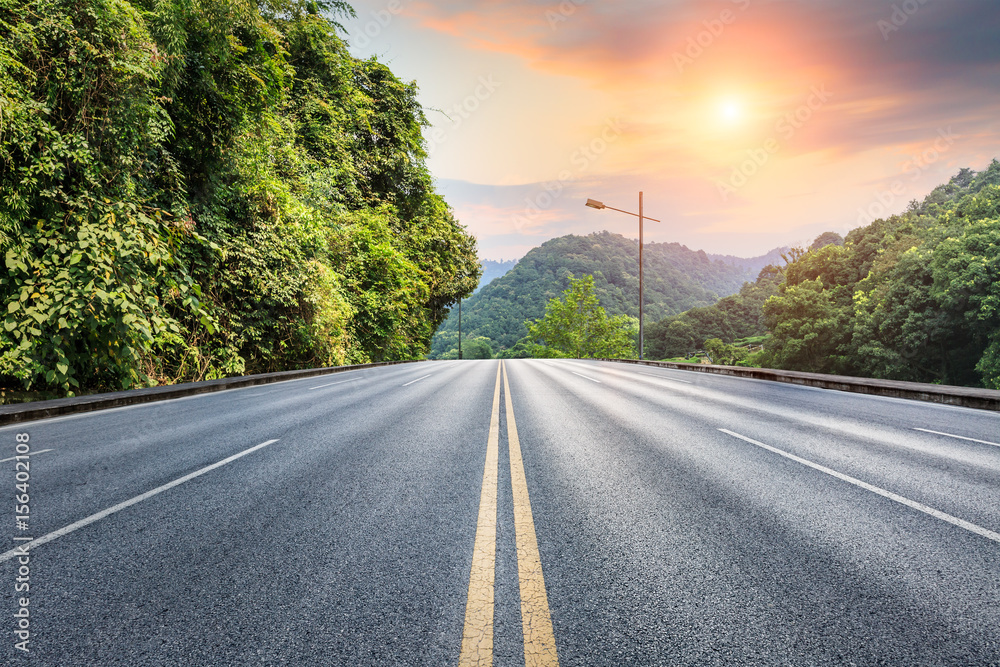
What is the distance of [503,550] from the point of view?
301 centimetres

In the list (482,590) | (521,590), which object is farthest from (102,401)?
(521,590)

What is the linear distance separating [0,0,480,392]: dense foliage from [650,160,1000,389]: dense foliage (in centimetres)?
3313

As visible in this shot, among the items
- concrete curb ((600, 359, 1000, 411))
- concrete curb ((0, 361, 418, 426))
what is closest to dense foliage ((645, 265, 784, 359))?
concrete curb ((600, 359, 1000, 411))

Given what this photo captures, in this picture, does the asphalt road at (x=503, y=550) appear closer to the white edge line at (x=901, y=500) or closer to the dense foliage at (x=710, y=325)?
the white edge line at (x=901, y=500)

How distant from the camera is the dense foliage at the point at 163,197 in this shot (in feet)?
27.0

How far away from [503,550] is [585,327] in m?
75.3

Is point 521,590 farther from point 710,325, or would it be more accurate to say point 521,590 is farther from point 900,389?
point 710,325

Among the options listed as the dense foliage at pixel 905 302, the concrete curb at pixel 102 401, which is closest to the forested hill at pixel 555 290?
the dense foliage at pixel 905 302

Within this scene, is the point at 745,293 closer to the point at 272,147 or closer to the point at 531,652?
the point at 272,147

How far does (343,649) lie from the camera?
2059 mm

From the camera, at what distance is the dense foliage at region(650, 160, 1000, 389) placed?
85.5 feet

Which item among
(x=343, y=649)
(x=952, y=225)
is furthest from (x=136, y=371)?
(x=952, y=225)

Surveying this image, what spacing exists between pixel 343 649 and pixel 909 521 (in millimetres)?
4013

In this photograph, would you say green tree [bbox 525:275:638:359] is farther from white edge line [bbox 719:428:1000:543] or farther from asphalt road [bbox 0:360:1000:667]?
white edge line [bbox 719:428:1000:543]
